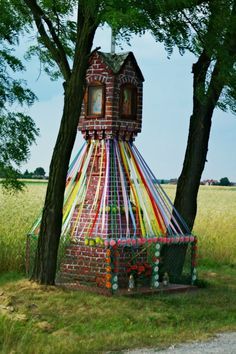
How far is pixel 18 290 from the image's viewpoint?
12.1m

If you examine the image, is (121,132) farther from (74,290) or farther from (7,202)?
(7,202)

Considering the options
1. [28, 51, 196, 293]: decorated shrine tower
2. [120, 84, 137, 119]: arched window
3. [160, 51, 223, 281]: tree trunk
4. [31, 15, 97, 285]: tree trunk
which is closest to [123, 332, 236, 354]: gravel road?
[28, 51, 196, 293]: decorated shrine tower

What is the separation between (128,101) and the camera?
13453 millimetres

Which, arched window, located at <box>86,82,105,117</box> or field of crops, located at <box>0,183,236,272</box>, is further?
field of crops, located at <box>0,183,236,272</box>

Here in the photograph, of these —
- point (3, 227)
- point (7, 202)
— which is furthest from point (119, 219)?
point (7, 202)

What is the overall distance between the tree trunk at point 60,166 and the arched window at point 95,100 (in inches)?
27.8

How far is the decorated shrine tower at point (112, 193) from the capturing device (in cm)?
1286

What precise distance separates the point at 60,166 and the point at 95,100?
1.55 meters

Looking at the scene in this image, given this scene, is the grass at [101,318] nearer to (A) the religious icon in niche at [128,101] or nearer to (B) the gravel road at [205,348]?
(B) the gravel road at [205,348]

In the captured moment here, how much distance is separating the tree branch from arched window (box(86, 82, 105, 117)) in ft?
2.19

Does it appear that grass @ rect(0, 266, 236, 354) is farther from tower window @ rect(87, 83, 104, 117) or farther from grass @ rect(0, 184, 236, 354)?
tower window @ rect(87, 83, 104, 117)

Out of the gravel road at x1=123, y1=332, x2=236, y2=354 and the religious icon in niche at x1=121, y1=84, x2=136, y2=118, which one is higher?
the religious icon in niche at x1=121, y1=84, x2=136, y2=118

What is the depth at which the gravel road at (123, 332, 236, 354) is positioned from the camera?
9047 millimetres


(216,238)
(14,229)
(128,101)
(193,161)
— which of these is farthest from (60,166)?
(216,238)
